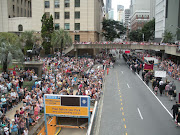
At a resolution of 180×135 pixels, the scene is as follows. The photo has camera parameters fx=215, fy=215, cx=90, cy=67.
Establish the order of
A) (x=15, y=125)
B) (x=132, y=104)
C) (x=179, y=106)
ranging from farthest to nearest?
(x=132, y=104) → (x=179, y=106) → (x=15, y=125)

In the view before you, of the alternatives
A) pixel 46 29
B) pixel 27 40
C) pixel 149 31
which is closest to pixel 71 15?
pixel 46 29

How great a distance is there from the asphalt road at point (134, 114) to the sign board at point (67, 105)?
2.28 m

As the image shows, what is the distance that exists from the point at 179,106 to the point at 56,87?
1087cm

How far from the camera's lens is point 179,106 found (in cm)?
1491

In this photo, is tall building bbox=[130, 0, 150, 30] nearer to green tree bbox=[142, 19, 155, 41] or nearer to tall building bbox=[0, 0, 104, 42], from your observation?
green tree bbox=[142, 19, 155, 41]

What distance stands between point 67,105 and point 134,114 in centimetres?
659

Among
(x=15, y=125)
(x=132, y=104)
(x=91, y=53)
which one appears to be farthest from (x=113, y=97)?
(x=91, y=53)

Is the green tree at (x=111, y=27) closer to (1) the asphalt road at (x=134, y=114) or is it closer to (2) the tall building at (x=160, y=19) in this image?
(2) the tall building at (x=160, y=19)

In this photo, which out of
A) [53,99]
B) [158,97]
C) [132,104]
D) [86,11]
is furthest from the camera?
[86,11]

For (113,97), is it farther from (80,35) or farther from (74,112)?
(80,35)

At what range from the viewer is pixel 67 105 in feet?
41.6

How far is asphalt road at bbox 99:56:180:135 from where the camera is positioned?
14.0m

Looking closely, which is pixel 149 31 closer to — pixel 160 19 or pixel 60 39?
pixel 160 19

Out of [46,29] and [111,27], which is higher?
[111,27]
